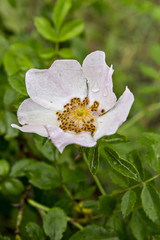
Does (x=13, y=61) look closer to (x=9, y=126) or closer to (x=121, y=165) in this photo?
(x=9, y=126)

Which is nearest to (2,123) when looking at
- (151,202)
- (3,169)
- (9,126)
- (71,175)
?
(9,126)

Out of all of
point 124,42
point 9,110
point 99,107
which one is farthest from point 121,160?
point 124,42

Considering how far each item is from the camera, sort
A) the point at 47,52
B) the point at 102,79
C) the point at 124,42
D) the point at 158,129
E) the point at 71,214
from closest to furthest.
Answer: the point at 102,79 → the point at 71,214 → the point at 47,52 → the point at 158,129 → the point at 124,42

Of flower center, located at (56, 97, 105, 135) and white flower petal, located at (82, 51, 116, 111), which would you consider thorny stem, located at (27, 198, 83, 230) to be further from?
white flower petal, located at (82, 51, 116, 111)

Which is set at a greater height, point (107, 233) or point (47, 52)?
point (47, 52)

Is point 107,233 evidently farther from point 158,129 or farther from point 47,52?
point 158,129

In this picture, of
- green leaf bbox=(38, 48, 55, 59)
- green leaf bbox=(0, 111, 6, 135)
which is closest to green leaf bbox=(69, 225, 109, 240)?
green leaf bbox=(0, 111, 6, 135)

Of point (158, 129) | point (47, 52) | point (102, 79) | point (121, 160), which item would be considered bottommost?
point (158, 129)

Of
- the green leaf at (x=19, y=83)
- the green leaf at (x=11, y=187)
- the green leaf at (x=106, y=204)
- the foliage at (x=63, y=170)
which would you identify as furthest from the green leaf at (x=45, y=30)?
the green leaf at (x=106, y=204)
